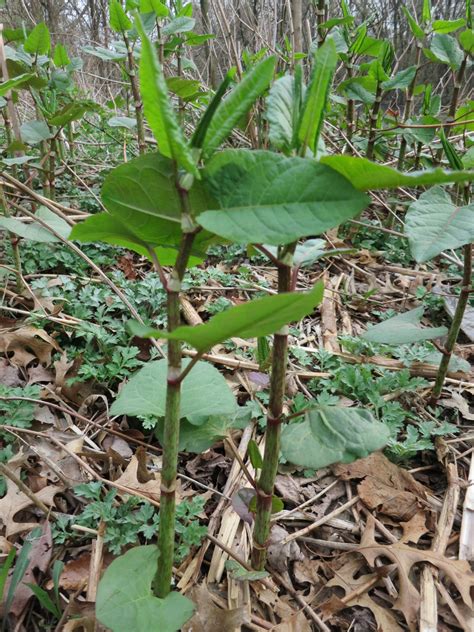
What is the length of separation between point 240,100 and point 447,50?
1.97m

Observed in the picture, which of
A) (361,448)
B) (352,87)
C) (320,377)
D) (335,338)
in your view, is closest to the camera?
(361,448)

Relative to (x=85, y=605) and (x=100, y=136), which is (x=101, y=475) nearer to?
(x=85, y=605)

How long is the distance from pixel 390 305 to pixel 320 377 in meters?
0.71

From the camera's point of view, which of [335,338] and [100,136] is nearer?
[335,338]

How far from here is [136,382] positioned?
0.88 m

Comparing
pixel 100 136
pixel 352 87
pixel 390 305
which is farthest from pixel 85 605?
pixel 100 136

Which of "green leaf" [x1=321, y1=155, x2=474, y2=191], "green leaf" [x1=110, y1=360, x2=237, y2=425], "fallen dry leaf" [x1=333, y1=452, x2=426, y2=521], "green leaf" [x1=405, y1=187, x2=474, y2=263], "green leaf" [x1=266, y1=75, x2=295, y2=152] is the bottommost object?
"fallen dry leaf" [x1=333, y1=452, x2=426, y2=521]

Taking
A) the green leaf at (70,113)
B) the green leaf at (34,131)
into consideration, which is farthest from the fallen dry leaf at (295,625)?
the green leaf at (34,131)

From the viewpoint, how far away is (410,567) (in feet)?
3.34

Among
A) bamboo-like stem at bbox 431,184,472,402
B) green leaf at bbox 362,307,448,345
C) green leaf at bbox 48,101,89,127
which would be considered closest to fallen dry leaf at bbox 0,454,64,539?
green leaf at bbox 362,307,448,345

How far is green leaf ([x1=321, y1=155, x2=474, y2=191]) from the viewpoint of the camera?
0.47 m

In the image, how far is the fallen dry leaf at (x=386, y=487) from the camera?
1.16 meters

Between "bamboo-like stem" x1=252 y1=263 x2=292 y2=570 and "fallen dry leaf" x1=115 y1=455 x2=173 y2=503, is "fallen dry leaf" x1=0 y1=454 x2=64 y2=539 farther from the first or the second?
"bamboo-like stem" x1=252 y1=263 x2=292 y2=570

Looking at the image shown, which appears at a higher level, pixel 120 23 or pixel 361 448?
pixel 120 23
